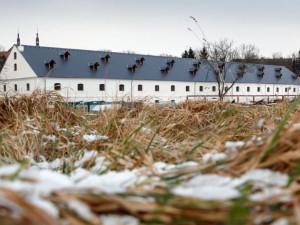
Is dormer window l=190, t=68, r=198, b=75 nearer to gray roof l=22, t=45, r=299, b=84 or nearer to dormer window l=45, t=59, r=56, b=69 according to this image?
gray roof l=22, t=45, r=299, b=84

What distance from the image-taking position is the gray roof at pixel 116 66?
40.9 meters

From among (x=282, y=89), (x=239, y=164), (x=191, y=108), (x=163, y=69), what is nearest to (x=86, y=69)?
(x=163, y=69)

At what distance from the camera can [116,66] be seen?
147 ft

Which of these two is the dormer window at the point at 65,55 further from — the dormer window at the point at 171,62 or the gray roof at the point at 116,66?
the dormer window at the point at 171,62

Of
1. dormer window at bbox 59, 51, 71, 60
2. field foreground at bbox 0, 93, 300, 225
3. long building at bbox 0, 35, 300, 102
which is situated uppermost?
dormer window at bbox 59, 51, 71, 60

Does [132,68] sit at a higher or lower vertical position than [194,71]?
higher

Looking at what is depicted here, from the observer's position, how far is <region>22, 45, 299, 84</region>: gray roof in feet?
134

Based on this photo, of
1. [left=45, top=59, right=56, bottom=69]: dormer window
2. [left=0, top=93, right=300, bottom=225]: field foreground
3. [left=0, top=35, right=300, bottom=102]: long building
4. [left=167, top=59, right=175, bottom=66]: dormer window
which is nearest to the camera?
[left=0, top=93, right=300, bottom=225]: field foreground

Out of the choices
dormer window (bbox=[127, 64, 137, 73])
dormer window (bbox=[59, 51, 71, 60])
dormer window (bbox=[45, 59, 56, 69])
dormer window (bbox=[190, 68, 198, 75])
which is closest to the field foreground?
dormer window (bbox=[45, 59, 56, 69])

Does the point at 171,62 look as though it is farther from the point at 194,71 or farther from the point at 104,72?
the point at 104,72

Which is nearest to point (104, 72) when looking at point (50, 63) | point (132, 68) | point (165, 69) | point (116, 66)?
point (116, 66)

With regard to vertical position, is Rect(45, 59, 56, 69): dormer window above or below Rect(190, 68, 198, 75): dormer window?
above

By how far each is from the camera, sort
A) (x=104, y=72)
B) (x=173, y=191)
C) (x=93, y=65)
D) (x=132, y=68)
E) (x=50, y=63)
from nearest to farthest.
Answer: (x=173, y=191), (x=50, y=63), (x=93, y=65), (x=104, y=72), (x=132, y=68)

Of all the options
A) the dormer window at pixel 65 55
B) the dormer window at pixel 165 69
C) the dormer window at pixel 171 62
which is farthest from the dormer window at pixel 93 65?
the dormer window at pixel 171 62
